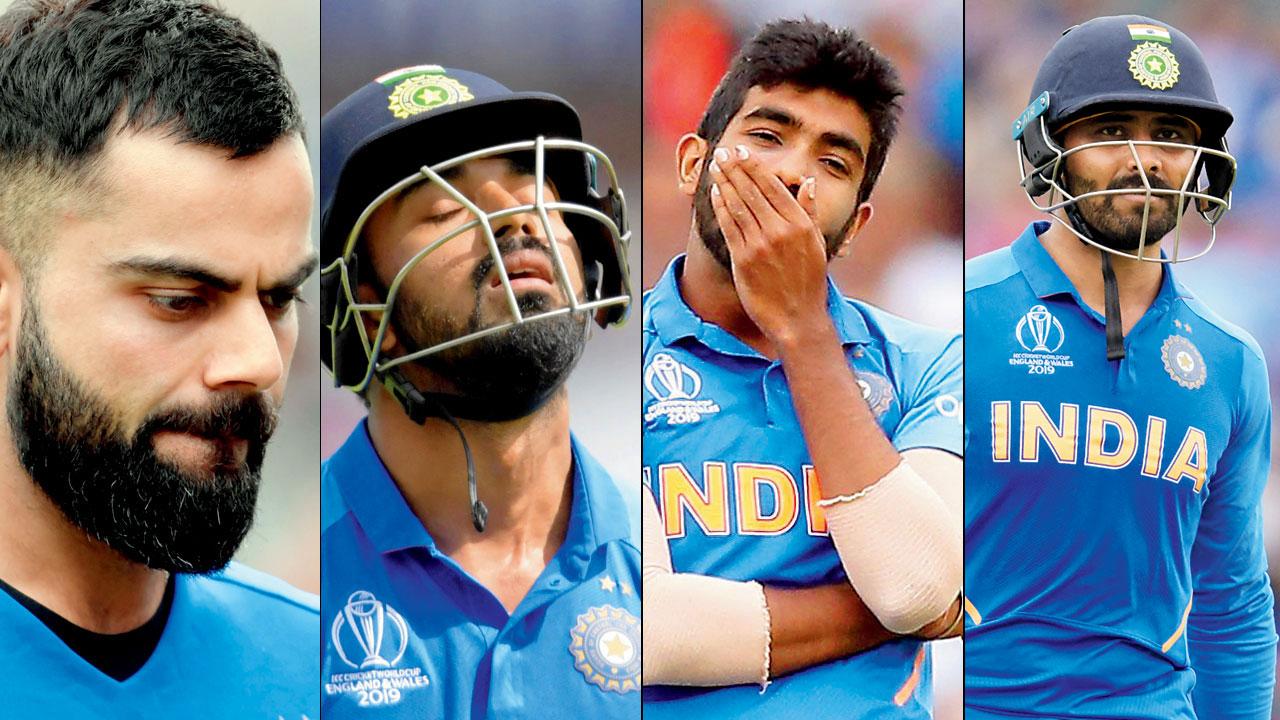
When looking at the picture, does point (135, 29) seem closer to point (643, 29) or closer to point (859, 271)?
point (643, 29)

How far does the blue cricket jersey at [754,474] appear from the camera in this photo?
2.99 meters

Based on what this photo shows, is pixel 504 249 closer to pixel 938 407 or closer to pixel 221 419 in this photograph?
pixel 221 419

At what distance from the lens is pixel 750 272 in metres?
3.06

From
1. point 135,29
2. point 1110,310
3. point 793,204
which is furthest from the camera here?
point 1110,310

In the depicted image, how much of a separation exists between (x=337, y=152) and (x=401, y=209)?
18cm

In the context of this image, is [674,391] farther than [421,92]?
Yes

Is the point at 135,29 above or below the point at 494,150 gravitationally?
above

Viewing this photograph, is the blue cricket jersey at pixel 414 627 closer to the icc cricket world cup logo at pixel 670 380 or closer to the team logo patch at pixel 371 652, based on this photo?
the team logo patch at pixel 371 652

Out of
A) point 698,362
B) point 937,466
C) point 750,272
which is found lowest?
point 937,466

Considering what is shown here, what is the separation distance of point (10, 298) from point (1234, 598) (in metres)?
2.77

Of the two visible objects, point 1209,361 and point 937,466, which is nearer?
point 937,466

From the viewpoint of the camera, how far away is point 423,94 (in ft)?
9.11

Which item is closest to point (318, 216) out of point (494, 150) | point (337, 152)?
point (337, 152)

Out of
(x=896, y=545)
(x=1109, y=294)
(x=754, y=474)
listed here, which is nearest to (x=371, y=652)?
(x=754, y=474)
